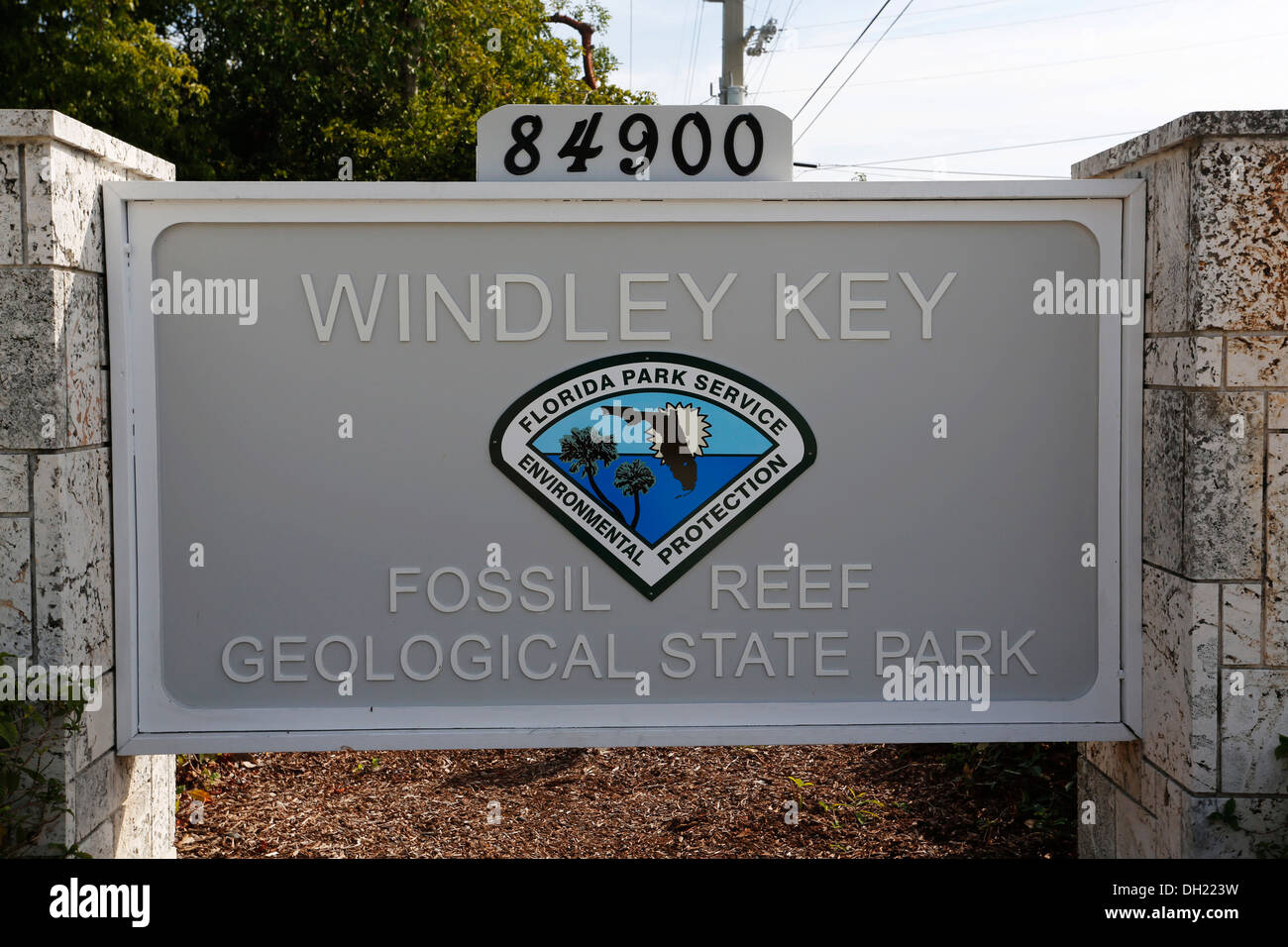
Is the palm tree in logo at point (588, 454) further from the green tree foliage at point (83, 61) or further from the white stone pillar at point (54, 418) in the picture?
the green tree foliage at point (83, 61)

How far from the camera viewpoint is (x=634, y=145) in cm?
362

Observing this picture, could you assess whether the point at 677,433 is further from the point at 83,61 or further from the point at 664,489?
the point at 83,61

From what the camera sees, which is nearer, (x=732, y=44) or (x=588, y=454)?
(x=588, y=454)

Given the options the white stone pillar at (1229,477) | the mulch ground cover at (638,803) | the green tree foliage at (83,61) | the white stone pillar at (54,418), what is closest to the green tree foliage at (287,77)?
the green tree foliage at (83,61)

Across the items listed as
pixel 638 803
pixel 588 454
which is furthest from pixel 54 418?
pixel 638 803

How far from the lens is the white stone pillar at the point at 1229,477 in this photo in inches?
129

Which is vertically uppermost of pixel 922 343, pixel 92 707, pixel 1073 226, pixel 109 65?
pixel 109 65

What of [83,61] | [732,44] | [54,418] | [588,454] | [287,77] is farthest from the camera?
[287,77]

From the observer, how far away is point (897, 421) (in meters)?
3.61

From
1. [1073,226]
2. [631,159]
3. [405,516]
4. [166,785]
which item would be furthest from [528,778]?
[1073,226]

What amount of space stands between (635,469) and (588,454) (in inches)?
6.3
